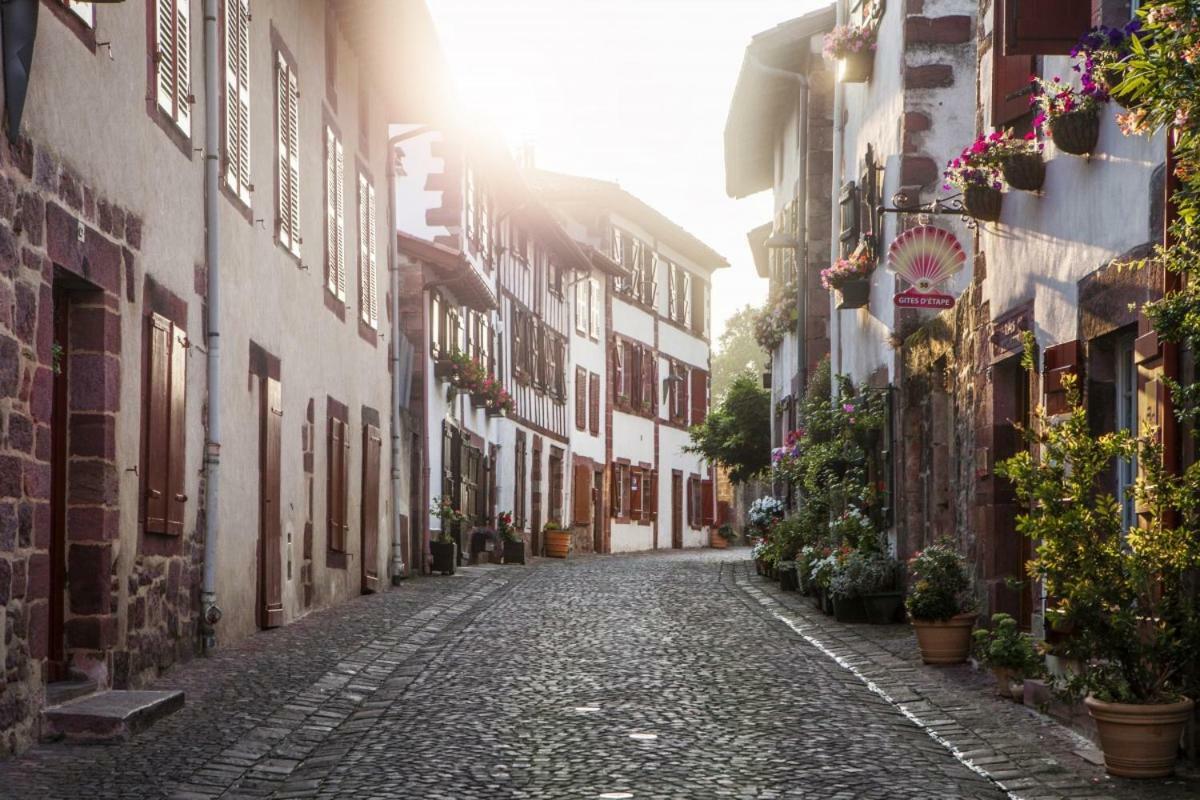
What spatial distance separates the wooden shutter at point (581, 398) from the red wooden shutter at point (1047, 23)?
95.5ft

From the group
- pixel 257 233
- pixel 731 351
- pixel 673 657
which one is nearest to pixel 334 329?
pixel 257 233

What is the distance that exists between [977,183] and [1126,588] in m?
4.20

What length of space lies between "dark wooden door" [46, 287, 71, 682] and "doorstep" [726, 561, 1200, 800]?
413cm

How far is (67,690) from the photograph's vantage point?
8.48 m

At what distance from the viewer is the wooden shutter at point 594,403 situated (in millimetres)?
39250

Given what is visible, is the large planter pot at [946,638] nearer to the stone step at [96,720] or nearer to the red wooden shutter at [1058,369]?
the red wooden shutter at [1058,369]

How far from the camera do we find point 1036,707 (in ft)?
29.7

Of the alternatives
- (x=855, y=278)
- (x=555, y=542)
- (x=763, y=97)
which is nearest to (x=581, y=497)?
(x=555, y=542)

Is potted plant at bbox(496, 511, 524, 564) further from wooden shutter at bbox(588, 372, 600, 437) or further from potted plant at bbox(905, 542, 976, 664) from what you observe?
potted plant at bbox(905, 542, 976, 664)

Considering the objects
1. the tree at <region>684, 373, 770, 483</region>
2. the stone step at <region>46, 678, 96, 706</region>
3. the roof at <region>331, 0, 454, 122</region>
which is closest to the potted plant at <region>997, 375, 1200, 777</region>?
the stone step at <region>46, 678, 96, 706</region>

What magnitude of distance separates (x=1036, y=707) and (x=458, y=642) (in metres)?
4.75

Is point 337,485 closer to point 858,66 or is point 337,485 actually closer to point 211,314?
point 211,314

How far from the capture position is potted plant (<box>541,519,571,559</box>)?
33.2m

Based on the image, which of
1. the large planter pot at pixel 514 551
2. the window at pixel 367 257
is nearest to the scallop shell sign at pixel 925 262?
the window at pixel 367 257
